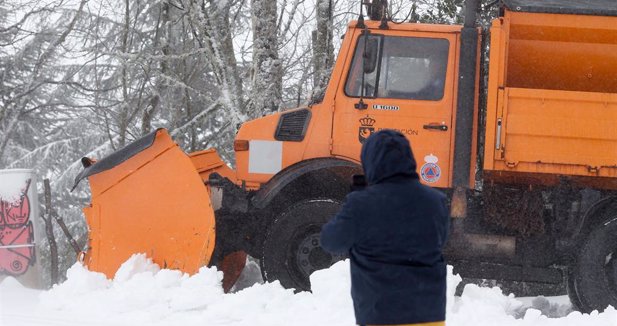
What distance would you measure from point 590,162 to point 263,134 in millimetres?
2686

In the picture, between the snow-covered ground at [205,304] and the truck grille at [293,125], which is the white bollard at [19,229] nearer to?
the snow-covered ground at [205,304]

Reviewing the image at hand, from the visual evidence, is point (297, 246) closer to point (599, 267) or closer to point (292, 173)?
point (292, 173)

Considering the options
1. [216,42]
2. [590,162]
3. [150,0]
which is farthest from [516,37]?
[150,0]

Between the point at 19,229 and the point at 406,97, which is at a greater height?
the point at 406,97

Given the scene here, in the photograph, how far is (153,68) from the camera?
52.0 feet

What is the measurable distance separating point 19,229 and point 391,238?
5377mm

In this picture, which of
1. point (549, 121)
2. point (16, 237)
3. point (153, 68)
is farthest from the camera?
point (153, 68)

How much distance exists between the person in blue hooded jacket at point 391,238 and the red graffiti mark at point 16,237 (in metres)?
5.14

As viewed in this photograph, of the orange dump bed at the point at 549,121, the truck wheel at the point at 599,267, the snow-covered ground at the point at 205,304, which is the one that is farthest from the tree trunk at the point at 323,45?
the truck wheel at the point at 599,267

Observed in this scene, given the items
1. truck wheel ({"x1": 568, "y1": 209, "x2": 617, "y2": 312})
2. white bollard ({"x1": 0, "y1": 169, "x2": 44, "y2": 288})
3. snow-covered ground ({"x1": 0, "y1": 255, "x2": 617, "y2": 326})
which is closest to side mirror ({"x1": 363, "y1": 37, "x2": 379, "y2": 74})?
snow-covered ground ({"x1": 0, "y1": 255, "x2": 617, "y2": 326})

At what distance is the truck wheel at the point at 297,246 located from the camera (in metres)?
7.00

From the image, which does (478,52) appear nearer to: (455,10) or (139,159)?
(139,159)

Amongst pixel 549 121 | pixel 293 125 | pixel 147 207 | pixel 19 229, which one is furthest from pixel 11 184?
pixel 549 121

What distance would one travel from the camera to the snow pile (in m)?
7.82
